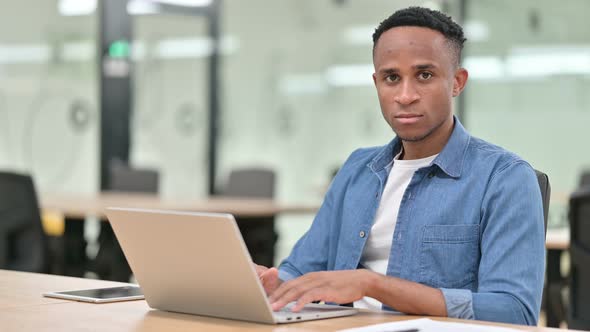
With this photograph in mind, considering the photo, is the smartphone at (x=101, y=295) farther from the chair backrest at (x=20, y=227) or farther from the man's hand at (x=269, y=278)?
the chair backrest at (x=20, y=227)

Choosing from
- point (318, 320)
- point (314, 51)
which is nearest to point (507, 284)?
point (318, 320)

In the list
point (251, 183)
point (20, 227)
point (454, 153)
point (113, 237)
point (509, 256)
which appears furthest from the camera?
point (251, 183)

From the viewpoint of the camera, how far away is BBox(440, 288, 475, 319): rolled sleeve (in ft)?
5.98

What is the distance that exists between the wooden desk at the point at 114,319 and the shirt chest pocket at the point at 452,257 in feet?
0.77

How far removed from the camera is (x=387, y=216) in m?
2.19

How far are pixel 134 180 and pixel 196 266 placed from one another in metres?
4.83

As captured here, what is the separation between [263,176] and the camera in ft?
20.0

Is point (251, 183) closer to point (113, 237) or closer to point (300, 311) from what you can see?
point (113, 237)

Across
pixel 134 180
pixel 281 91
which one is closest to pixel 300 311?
pixel 134 180

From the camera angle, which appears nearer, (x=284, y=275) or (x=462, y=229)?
(x=462, y=229)

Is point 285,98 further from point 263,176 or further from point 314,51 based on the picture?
point 263,176

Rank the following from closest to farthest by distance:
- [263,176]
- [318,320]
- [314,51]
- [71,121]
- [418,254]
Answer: [318,320] → [418,254] → [263,176] → [71,121] → [314,51]

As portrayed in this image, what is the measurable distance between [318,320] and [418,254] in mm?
388

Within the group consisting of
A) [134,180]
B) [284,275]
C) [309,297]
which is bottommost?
[134,180]
